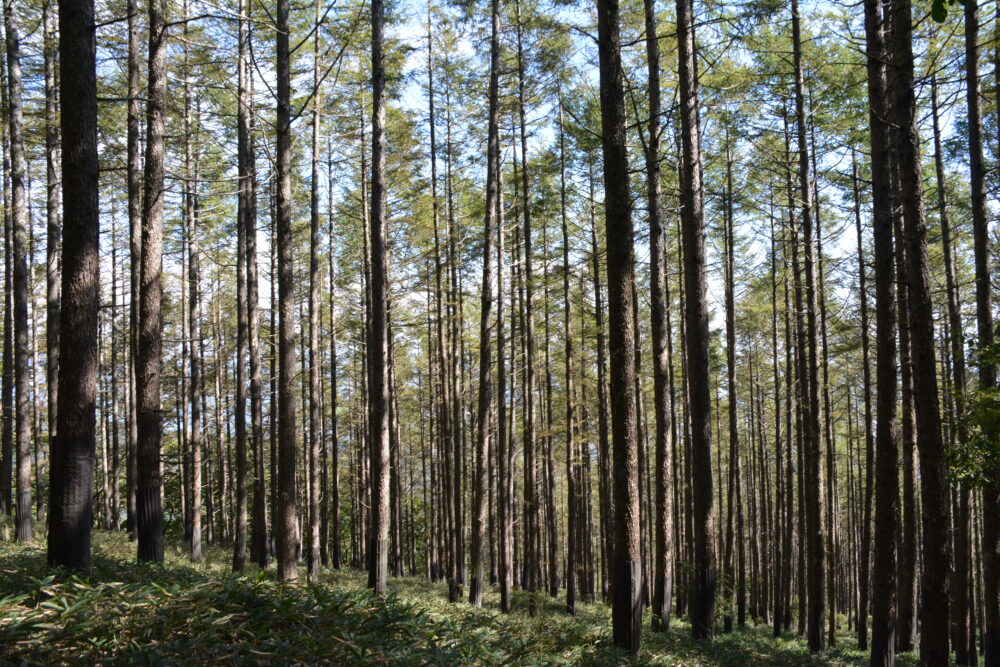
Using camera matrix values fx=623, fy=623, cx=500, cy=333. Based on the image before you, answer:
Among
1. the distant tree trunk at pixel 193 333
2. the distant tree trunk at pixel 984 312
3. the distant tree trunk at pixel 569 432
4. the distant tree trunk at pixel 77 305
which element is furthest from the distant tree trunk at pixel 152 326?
the distant tree trunk at pixel 984 312

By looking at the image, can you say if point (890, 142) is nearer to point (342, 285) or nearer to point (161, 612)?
point (161, 612)

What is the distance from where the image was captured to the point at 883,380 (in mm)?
8867

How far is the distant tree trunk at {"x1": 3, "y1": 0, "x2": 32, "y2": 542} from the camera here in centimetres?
1288

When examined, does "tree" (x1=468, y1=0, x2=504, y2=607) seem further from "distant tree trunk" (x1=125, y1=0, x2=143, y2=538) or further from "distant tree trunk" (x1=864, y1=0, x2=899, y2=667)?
"distant tree trunk" (x1=864, y1=0, x2=899, y2=667)

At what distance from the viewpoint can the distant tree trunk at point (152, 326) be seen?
28.5 ft

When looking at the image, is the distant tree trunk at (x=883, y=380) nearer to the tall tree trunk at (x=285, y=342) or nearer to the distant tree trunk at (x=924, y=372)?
the distant tree trunk at (x=924, y=372)

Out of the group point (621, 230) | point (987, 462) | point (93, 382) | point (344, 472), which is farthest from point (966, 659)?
point (344, 472)

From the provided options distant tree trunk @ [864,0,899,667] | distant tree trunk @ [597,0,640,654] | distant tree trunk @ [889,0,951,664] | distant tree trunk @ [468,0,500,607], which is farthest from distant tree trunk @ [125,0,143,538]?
distant tree trunk @ [864,0,899,667]

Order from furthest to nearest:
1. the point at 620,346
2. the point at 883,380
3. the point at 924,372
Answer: the point at 883,380 < the point at 924,372 < the point at 620,346

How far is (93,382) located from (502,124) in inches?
501

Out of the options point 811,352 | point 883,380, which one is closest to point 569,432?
point 811,352

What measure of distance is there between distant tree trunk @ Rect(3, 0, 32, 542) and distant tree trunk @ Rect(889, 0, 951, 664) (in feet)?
50.7

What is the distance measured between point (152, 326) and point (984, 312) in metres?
13.6

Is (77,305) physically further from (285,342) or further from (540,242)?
(540,242)
